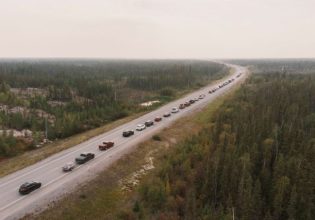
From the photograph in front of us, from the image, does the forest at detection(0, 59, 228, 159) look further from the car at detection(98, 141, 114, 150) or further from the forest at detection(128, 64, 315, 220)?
the forest at detection(128, 64, 315, 220)

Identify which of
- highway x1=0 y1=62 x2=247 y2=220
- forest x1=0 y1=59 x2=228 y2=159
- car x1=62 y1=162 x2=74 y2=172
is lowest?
forest x1=0 y1=59 x2=228 y2=159

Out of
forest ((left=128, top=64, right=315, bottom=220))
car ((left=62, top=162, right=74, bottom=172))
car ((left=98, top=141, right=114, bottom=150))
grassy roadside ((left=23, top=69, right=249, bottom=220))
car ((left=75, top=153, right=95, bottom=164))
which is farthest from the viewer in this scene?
car ((left=98, top=141, right=114, bottom=150))

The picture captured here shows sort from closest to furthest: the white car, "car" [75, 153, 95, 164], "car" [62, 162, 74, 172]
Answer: "car" [62, 162, 74, 172] → "car" [75, 153, 95, 164] → the white car

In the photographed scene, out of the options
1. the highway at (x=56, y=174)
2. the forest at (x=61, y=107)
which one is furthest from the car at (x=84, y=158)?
the forest at (x=61, y=107)

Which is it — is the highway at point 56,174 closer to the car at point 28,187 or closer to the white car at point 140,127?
the car at point 28,187

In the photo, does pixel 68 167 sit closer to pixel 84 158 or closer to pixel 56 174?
pixel 56 174

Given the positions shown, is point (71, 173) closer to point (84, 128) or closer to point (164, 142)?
point (164, 142)

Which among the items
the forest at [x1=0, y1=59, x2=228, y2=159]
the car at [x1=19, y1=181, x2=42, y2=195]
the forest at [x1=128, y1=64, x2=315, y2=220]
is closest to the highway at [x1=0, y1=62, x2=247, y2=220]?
the car at [x1=19, y1=181, x2=42, y2=195]
